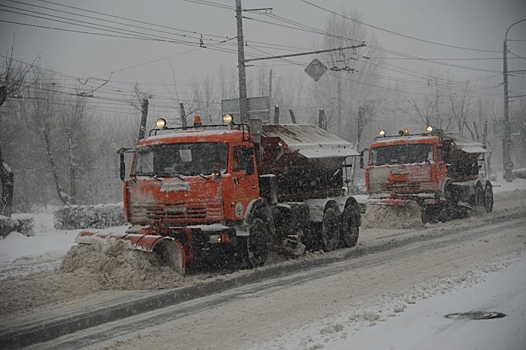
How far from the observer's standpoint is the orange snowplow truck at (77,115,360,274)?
40.6ft

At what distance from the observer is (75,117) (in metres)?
37.5

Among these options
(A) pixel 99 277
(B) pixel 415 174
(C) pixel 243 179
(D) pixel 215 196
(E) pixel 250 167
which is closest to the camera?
(A) pixel 99 277

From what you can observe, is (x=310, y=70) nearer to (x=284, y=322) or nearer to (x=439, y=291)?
(x=439, y=291)

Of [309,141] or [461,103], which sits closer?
[309,141]

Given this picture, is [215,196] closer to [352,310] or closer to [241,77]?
[352,310]

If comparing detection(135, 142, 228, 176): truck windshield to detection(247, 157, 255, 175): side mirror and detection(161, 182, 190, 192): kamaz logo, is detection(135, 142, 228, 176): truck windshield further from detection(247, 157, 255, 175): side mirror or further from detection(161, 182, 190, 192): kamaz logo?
detection(247, 157, 255, 175): side mirror

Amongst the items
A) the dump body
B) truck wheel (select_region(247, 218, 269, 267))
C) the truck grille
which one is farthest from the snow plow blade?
the truck grille

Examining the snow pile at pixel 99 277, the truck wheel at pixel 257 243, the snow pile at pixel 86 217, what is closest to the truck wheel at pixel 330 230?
the truck wheel at pixel 257 243

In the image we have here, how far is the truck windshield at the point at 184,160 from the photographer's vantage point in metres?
12.8

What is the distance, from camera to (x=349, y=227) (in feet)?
57.0

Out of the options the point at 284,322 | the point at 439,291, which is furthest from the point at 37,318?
the point at 439,291

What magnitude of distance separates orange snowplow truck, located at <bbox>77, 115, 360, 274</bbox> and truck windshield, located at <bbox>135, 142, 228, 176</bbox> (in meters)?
0.02

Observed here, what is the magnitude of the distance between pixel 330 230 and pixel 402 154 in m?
6.18

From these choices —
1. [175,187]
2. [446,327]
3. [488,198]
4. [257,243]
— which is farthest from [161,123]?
[488,198]
